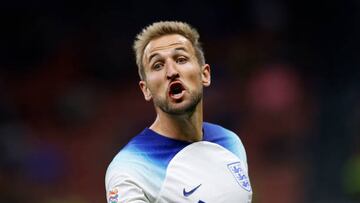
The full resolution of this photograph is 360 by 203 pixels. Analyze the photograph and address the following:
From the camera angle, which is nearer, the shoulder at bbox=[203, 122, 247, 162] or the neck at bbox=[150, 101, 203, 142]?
the neck at bbox=[150, 101, 203, 142]

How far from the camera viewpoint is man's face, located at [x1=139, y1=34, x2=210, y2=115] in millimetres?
3080

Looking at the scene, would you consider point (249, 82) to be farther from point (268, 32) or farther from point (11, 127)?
point (11, 127)

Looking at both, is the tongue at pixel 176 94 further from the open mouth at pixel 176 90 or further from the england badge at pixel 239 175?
the england badge at pixel 239 175

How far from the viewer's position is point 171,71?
121 inches

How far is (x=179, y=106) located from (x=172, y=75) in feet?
0.45

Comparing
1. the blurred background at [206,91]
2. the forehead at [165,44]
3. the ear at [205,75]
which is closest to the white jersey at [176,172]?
the ear at [205,75]

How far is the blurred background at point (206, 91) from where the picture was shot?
8680mm

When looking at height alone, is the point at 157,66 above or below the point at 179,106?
above

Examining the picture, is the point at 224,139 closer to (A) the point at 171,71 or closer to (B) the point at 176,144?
(B) the point at 176,144

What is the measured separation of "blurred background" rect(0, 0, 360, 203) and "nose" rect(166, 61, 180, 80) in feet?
18.3

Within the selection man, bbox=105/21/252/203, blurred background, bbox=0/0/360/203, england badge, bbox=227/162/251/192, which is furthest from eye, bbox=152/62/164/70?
blurred background, bbox=0/0/360/203

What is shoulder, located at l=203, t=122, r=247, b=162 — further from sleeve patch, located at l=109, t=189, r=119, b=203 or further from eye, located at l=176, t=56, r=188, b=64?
sleeve patch, located at l=109, t=189, r=119, b=203

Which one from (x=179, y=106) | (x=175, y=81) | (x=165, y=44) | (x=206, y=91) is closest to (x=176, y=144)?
(x=179, y=106)

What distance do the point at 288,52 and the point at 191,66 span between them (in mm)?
6972
